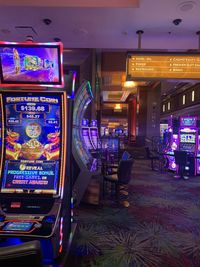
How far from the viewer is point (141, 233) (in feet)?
9.23

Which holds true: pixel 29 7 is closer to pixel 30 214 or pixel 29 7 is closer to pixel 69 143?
pixel 69 143

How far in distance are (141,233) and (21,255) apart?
2.17m

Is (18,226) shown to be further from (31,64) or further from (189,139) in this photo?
(189,139)

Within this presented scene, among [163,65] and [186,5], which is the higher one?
[186,5]

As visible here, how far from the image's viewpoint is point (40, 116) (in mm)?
1842

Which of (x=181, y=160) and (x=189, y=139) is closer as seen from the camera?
(x=181, y=160)

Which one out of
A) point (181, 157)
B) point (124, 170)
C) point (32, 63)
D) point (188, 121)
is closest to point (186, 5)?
point (32, 63)

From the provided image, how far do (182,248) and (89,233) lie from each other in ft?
3.39

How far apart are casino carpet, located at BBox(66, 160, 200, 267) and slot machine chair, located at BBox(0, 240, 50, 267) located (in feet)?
3.74

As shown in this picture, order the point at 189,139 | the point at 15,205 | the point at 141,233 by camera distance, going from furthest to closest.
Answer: the point at 189,139, the point at 141,233, the point at 15,205

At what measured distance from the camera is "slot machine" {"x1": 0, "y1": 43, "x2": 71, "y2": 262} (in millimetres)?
1768

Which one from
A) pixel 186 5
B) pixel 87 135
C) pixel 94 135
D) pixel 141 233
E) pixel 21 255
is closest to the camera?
pixel 21 255

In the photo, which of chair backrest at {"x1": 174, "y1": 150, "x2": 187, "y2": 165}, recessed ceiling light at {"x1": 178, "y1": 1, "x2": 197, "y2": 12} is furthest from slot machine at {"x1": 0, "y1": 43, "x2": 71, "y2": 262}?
chair backrest at {"x1": 174, "y1": 150, "x2": 187, "y2": 165}

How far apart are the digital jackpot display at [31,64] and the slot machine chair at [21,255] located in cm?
122
